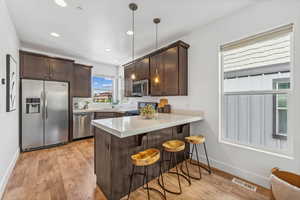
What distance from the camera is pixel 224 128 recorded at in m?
2.53

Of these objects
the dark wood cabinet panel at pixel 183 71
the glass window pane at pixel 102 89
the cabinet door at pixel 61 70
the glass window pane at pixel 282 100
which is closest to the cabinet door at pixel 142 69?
the dark wood cabinet panel at pixel 183 71

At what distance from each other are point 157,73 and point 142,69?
0.64 m

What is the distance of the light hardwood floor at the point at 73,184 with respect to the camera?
179 centimetres

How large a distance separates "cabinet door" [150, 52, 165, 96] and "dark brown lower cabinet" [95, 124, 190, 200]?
4.56ft

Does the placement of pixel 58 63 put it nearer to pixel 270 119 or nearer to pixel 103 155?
pixel 103 155

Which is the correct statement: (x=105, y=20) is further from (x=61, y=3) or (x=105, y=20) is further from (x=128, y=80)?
(x=128, y=80)

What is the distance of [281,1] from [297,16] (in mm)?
319

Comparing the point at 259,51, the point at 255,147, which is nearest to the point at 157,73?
the point at 259,51

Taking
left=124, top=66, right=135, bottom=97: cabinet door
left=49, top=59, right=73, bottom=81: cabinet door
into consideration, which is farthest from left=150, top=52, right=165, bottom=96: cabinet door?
left=49, top=59, right=73, bottom=81: cabinet door

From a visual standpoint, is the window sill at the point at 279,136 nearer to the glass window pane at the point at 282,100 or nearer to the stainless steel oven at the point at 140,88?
the glass window pane at the point at 282,100

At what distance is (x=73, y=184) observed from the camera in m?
2.05

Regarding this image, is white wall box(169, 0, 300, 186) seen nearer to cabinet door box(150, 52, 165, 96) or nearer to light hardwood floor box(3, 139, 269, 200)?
light hardwood floor box(3, 139, 269, 200)

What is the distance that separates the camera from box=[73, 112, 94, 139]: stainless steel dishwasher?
13.6 feet

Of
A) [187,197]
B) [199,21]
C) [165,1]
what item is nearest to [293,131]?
[187,197]
